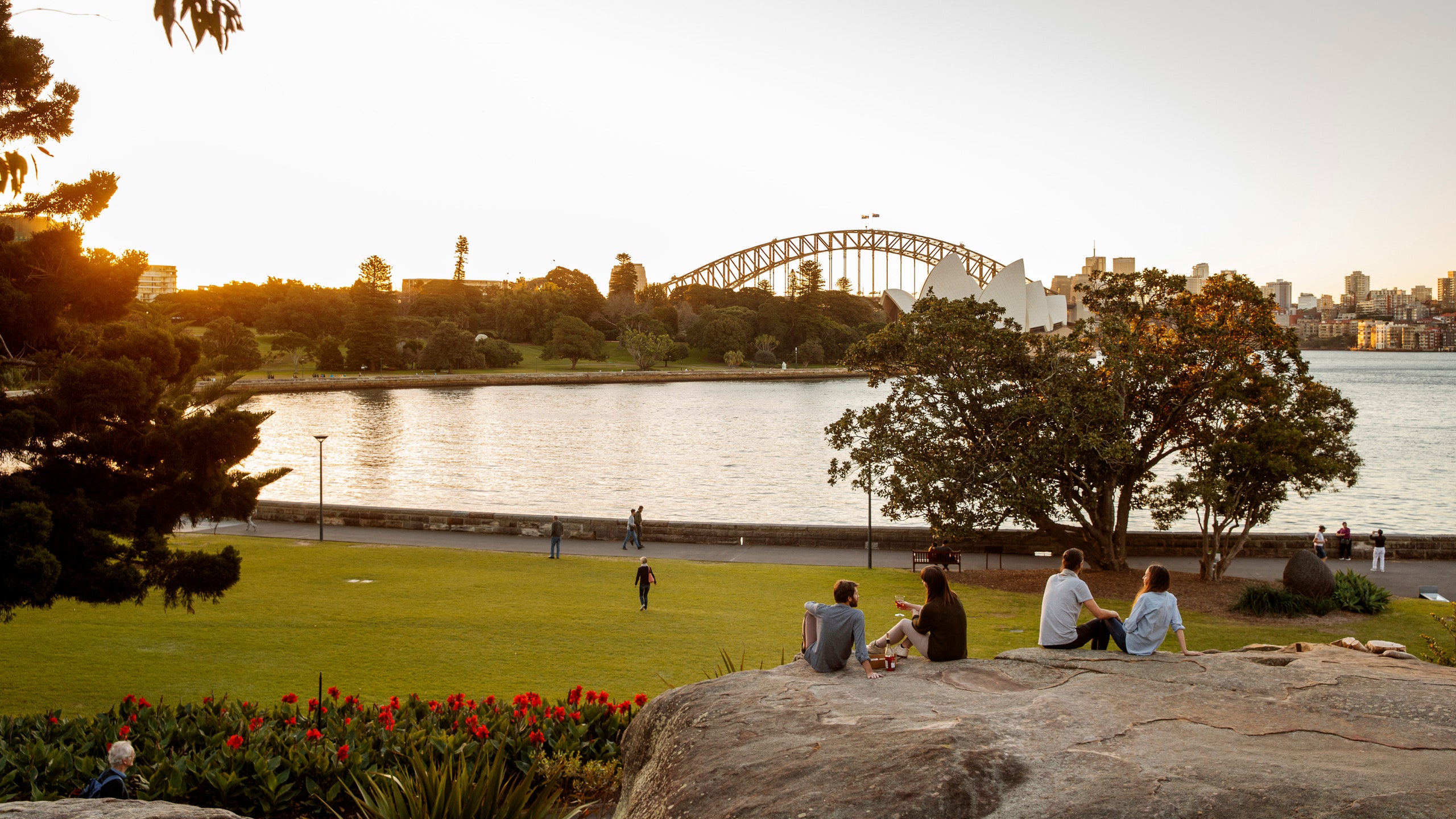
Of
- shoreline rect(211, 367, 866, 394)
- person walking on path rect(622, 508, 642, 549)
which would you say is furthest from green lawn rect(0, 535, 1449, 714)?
shoreline rect(211, 367, 866, 394)

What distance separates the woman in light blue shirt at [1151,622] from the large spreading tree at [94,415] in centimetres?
849

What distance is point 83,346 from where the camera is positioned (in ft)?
32.9

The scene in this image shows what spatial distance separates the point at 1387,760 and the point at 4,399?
11834 millimetres

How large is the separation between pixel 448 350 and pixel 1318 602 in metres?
96.3

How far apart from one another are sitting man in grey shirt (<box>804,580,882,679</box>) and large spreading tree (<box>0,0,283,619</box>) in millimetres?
6901

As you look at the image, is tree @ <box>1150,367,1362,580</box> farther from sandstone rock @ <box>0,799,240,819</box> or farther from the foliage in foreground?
sandstone rock @ <box>0,799,240,819</box>

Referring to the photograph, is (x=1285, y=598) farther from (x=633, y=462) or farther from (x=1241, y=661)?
(x=633, y=462)

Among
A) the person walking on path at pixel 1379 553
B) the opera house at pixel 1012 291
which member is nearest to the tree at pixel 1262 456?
the person walking on path at pixel 1379 553

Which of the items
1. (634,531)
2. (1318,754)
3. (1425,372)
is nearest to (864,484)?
(634,531)

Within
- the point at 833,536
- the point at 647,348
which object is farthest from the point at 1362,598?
the point at 647,348

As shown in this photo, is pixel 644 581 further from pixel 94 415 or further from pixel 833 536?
pixel 833 536

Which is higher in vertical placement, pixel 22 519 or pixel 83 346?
pixel 83 346

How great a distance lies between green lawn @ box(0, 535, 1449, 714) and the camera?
32.8ft

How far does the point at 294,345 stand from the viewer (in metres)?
97.2
